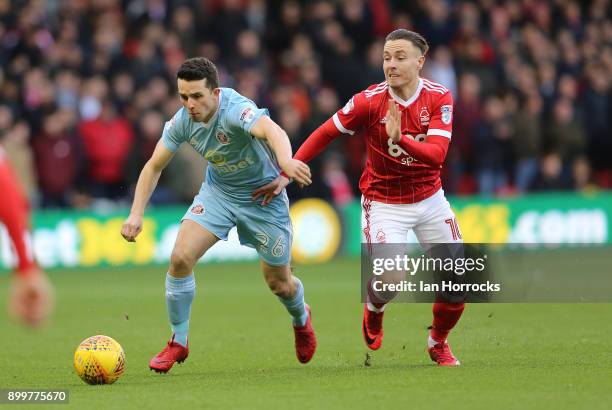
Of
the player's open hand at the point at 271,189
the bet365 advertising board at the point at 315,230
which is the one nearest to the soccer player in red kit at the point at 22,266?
the player's open hand at the point at 271,189

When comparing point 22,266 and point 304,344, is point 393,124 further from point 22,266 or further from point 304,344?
point 22,266

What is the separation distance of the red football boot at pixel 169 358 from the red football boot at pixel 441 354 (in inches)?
68.9

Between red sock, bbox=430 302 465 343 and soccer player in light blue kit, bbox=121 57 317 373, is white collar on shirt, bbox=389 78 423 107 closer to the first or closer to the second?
soccer player in light blue kit, bbox=121 57 317 373

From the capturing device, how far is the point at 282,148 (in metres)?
8.22

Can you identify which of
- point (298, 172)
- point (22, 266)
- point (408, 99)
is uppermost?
point (408, 99)

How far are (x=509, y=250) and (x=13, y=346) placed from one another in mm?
10381

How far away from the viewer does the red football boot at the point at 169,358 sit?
8.79 m

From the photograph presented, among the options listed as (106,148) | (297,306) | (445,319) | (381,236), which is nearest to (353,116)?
(381,236)

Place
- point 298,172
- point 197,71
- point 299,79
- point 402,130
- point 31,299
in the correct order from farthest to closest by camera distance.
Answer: point 299,79 → point 402,130 → point 197,71 → point 298,172 → point 31,299

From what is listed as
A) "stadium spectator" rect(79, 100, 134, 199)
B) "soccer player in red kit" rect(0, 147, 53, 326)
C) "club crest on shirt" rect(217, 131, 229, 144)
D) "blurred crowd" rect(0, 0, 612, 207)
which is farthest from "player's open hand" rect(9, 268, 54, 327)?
"stadium spectator" rect(79, 100, 134, 199)

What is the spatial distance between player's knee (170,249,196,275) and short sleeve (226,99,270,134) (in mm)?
937

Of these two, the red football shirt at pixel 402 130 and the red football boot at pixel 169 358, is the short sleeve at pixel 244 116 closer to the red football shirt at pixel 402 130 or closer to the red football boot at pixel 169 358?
the red football shirt at pixel 402 130

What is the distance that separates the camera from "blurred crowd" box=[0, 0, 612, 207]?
17531mm

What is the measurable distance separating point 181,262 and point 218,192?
2.10 ft
